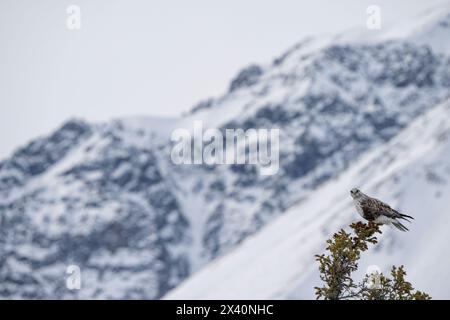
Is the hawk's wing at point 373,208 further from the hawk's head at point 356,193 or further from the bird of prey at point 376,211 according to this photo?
the hawk's head at point 356,193

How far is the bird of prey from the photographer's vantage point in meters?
12.7

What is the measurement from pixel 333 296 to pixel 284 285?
174m

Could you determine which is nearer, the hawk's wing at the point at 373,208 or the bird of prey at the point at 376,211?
the bird of prey at the point at 376,211

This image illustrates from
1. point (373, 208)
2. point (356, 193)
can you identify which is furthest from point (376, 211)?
point (356, 193)

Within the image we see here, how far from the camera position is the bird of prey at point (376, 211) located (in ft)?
41.6

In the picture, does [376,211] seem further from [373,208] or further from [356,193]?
[356,193]

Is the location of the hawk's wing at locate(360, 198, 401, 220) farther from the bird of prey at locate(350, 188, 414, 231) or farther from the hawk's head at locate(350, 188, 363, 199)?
the hawk's head at locate(350, 188, 363, 199)

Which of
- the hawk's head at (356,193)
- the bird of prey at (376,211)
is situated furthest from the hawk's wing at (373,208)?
the hawk's head at (356,193)

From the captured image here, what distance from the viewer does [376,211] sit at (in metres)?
13.0

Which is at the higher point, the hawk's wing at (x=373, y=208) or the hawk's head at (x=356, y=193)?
the hawk's head at (x=356, y=193)
